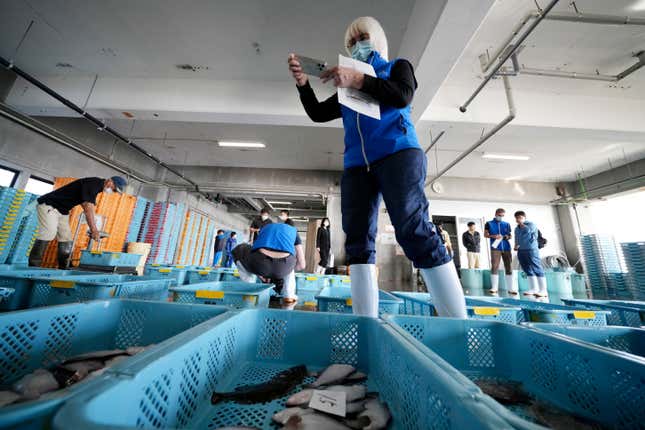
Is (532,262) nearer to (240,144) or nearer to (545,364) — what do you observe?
(545,364)

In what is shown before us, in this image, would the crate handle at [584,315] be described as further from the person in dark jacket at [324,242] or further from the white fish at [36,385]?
the person in dark jacket at [324,242]

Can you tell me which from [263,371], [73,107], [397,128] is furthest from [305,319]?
[73,107]

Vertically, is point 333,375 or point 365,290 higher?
point 365,290

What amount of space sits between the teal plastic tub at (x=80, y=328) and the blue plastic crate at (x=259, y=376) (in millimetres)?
79

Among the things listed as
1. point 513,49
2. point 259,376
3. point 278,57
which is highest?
point 278,57

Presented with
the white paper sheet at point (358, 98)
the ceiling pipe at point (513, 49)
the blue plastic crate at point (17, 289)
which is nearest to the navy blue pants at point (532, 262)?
the ceiling pipe at point (513, 49)

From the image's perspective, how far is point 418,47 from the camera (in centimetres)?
237

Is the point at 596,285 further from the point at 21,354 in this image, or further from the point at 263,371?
the point at 21,354

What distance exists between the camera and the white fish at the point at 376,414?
0.41 metres

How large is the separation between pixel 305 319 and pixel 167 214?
7206 millimetres

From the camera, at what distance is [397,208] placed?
86cm

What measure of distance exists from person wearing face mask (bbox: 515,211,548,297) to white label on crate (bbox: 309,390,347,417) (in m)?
4.41

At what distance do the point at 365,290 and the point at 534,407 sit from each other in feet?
1.61

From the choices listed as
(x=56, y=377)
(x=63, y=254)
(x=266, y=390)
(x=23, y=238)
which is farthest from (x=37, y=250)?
(x=266, y=390)
